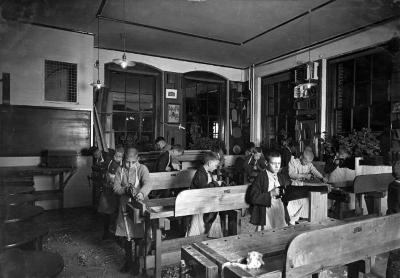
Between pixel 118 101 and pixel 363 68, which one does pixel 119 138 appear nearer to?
pixel 118 101

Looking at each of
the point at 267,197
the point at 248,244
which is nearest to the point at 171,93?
the point at 267,197

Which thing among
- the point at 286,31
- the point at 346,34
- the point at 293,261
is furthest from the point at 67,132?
the point at 346,34

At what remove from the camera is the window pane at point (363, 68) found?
5809mm

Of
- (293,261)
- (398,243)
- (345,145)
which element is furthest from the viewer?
(345,145)

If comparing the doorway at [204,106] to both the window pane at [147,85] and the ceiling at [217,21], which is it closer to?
the window pane at [147,85]

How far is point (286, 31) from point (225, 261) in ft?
18.7

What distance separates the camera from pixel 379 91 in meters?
5.61

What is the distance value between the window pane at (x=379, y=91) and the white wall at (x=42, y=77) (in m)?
5.96

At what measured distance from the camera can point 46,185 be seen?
5.46 metres

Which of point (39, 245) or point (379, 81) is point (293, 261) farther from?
point (379, 81)

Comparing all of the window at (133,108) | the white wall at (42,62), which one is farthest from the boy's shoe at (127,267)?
the window at (133,108)

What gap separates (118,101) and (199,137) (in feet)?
8.38

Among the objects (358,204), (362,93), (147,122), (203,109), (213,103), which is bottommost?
(358,204)

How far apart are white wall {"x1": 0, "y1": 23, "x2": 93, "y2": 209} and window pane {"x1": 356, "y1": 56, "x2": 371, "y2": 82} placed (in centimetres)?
579
